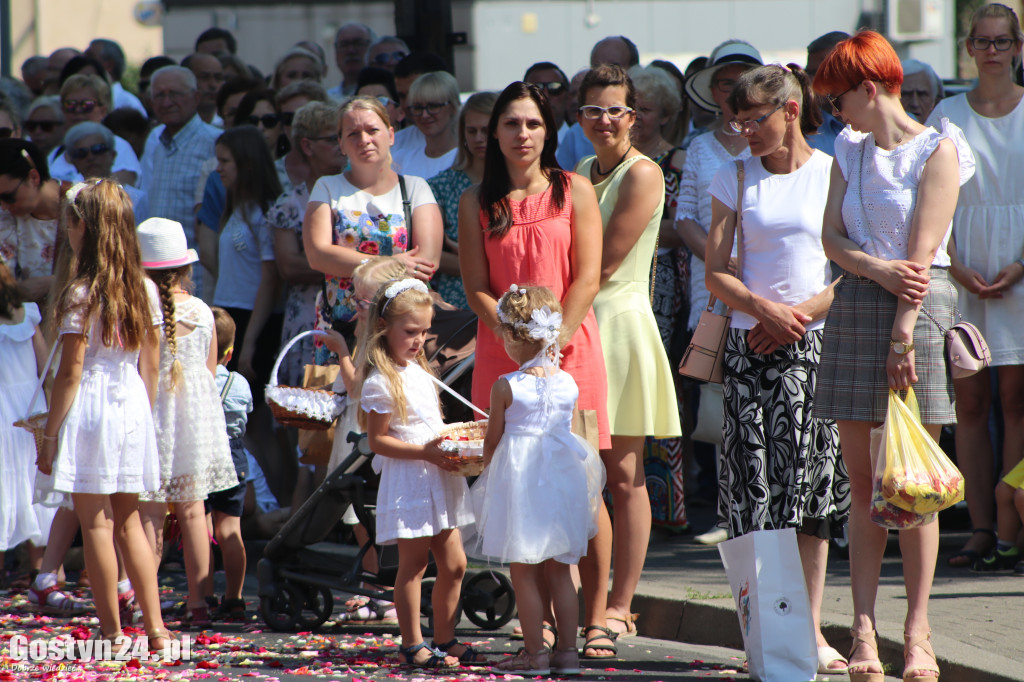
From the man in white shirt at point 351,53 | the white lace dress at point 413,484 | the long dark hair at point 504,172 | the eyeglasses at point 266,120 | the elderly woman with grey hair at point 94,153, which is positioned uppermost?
the man in white shirt at point 351,53

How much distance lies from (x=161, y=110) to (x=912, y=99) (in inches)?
206

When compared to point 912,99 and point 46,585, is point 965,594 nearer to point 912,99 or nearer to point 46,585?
point 912,99

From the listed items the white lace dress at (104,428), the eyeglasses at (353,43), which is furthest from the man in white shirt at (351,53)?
the white lace dress at (104,428)

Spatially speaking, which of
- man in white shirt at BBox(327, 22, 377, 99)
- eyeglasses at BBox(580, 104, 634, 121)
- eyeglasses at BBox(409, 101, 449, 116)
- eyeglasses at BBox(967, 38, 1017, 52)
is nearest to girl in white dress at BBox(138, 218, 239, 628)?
eyeglasses at BBox(580, 104, 634, 121)

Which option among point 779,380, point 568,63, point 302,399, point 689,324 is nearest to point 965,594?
point 779,380

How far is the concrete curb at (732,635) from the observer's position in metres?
4.57

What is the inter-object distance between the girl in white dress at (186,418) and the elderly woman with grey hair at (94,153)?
2.84 m

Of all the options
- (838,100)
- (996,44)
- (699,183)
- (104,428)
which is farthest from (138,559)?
(996,44)

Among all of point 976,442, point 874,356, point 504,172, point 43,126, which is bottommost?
point 976,442

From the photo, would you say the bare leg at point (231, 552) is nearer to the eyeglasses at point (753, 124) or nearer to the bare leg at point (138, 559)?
the bare leg at point (138, 559)

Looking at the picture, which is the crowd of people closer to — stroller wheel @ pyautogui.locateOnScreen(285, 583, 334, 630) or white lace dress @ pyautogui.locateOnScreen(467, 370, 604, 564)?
white lace dress @ pyautogui.locateOnScreen(467, 370, 604, 564)

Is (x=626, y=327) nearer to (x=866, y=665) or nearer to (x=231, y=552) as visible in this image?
(x=866, y=665)

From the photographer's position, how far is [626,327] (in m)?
5.64

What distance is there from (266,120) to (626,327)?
4384 mm
